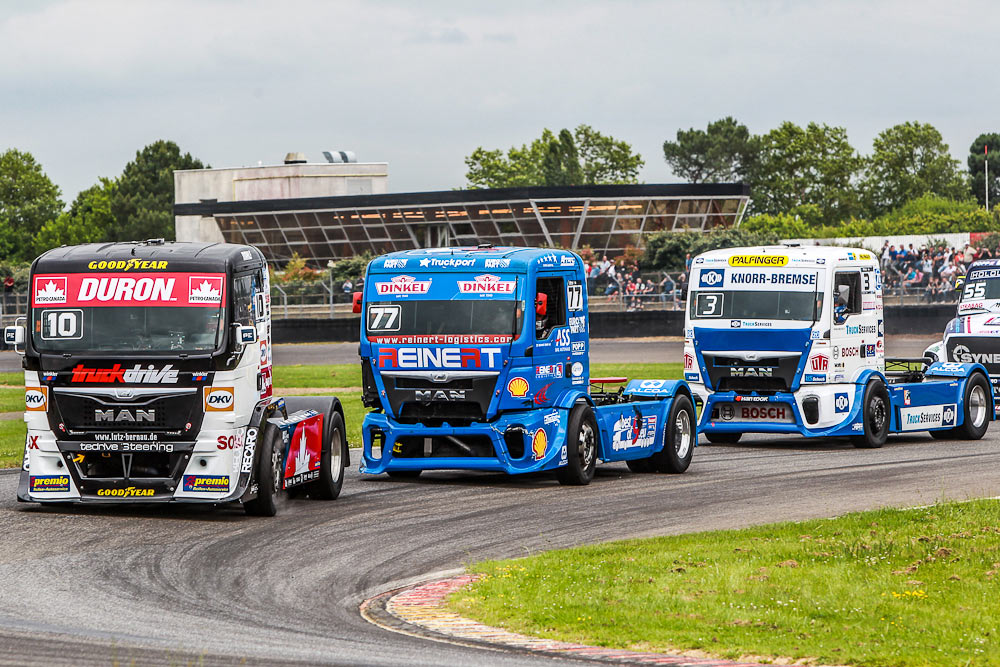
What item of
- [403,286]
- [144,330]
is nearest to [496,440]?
[403,286]

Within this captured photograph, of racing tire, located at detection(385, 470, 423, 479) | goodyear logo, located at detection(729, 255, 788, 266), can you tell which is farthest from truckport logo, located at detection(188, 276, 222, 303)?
goodyear logo, located at detection(729, 255, 788, 266)

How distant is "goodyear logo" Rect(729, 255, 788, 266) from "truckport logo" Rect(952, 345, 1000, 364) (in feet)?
21.4

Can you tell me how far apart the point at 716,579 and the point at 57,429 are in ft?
22.3

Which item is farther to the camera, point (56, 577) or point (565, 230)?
point (565, 230)

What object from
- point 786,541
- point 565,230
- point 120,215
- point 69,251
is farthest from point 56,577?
point 120,215

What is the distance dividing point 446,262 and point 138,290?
408 centimetres

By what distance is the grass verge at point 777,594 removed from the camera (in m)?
9.03

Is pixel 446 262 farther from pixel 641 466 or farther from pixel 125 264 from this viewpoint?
pixel 641 466

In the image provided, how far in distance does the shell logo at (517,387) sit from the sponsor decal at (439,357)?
27cm

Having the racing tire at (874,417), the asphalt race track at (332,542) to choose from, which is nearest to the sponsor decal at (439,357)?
the asphalt race track at (332,542)

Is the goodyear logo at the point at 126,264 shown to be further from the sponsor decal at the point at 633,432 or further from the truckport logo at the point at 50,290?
the sponsor decal at the point at 633,432

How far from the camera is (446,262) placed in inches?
672

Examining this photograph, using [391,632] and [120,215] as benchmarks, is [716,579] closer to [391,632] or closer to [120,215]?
[391,632]

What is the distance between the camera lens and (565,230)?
7588cm
